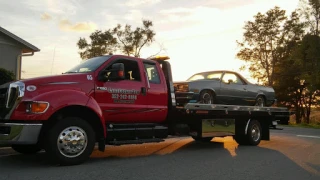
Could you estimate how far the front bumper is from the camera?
5988 mm

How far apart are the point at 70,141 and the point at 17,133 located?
0.92m

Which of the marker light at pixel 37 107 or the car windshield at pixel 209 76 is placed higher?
the car windshield at pixel 209 76

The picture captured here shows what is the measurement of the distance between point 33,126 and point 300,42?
3915 centimetres

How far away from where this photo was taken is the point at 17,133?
5992mm

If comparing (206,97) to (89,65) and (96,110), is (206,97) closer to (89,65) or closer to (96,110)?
(89,65)

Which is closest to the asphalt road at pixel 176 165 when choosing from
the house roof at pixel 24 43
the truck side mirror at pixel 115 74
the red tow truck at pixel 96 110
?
the red tow truck at pixel 96 110

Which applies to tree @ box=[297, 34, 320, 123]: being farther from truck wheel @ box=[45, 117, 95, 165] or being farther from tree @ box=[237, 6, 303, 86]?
truck wheel @ box=[45, 117, 95, 165]

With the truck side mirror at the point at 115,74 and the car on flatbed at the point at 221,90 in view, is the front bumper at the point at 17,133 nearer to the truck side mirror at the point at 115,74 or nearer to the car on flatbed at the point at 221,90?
the truck side mirror at the point at 115,74

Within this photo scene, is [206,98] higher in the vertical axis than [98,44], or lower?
lower

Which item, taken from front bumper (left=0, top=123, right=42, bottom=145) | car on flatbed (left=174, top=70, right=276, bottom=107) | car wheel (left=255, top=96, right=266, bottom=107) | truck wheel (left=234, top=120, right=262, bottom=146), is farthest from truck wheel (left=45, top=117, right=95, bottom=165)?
car wheel (left=255, top=96, right=266, bottom=107)

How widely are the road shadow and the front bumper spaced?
52 centimetres

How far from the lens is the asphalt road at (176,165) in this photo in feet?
19.3

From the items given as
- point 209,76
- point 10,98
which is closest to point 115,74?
point 10,98

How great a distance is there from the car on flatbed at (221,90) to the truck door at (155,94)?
0.60 meters
